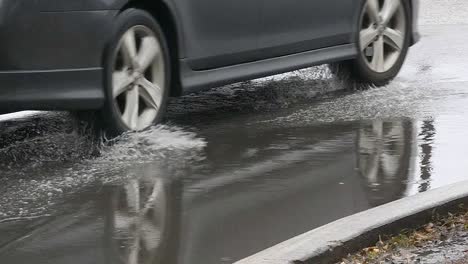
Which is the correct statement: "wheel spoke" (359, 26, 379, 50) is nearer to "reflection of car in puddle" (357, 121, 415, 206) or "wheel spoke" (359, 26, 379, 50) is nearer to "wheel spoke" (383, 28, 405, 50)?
"wheel spoke" (383, 28, 405, 50)

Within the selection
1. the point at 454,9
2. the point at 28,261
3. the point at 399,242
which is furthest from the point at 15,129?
the point at 454,9

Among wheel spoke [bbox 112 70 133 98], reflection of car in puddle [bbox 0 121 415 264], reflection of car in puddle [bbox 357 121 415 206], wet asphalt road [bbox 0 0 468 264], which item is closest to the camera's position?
reflection of car in puddle [bbox 0 121 415 264]

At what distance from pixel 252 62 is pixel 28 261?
3.41 m

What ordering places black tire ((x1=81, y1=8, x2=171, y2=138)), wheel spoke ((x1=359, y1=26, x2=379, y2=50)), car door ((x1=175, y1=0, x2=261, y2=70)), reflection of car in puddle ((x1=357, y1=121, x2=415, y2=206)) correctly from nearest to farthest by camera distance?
reflection of car in puddle ((x1=357, y1=121, x2=415, y2=206)), black tire ((x1=81, y1=8, x2=171, y2=138)), car door ((x1=175, y1=0, x2=261, y2=70)), wheel spoke ((x1=359, y1=26, x2=379, y2=50))

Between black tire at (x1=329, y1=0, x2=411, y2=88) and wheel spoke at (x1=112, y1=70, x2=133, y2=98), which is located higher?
wheel spoke at (x1=112, y1=70, x2=133, y2=98)

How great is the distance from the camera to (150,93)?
6652 millimetres

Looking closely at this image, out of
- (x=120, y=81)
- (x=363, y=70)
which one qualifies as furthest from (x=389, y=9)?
(x=120, y=81)

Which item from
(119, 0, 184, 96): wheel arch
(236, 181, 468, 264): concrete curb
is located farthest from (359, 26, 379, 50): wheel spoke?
(236, 181, 468, 264): concrete curb

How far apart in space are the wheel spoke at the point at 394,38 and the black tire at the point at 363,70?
0.06 meters

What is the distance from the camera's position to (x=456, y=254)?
14.6ft

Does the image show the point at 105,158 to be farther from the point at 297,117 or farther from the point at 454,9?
the point at 454,9

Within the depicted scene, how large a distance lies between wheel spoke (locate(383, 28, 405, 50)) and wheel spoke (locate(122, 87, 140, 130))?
9.59 feet

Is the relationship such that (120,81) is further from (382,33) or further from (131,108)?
(382,33)

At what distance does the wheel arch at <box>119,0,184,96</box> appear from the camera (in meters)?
6.67
